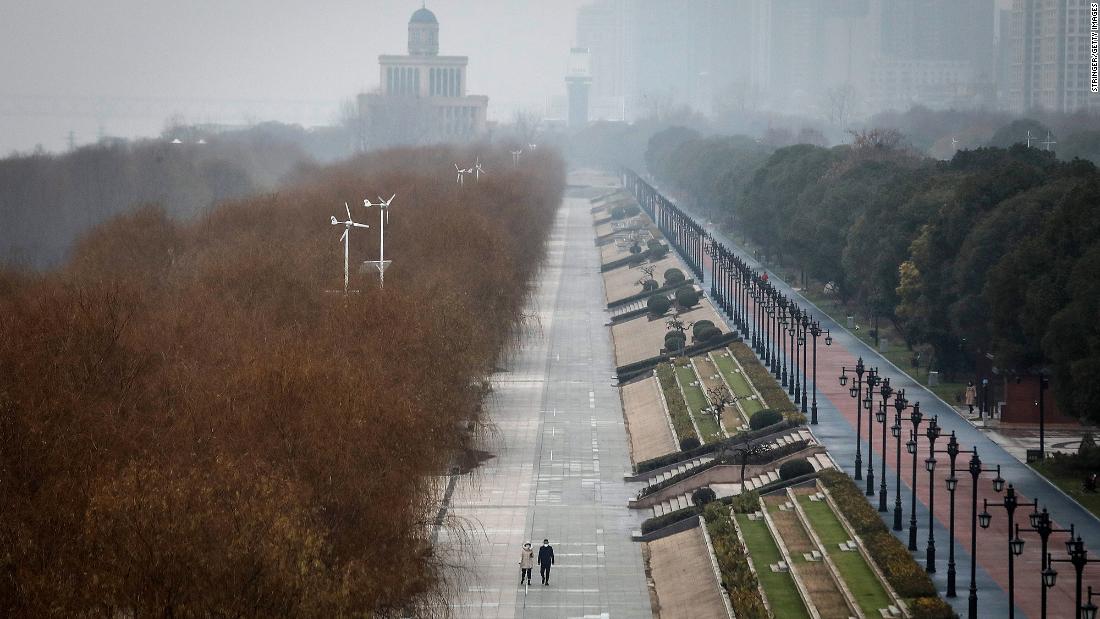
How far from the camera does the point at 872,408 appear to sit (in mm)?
46000

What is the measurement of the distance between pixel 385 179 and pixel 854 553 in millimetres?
45555

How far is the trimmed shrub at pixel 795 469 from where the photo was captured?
40.8 m

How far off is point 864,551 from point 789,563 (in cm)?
145

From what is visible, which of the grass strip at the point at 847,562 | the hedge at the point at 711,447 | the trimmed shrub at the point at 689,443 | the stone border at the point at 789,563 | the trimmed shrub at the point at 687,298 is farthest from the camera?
the trimmed shrub at the point at 687,298

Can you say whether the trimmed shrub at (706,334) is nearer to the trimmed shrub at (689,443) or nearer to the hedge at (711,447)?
the hedge at (711,447)

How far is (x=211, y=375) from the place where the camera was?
30.0 metres

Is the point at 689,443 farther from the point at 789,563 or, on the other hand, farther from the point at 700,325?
the point at 700,325

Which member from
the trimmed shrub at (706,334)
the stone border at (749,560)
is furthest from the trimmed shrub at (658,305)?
the stone border at (749,560)

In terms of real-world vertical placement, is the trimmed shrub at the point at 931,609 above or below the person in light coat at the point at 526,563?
above

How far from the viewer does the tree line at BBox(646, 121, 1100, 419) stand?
4056cm

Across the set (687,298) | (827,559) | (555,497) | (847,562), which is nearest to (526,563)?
(827,559)

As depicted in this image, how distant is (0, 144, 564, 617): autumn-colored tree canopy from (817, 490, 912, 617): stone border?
802 centimetres

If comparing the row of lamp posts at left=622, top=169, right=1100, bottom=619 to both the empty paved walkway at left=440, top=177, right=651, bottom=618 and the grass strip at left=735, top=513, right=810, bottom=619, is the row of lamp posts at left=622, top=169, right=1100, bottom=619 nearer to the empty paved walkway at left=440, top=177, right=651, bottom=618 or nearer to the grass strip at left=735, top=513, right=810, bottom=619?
the grass strip at left=735, top=513, right=810, bottom=619

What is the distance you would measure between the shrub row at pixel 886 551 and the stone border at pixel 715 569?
9.34ft
